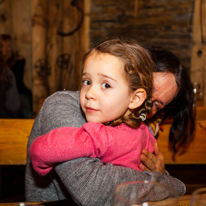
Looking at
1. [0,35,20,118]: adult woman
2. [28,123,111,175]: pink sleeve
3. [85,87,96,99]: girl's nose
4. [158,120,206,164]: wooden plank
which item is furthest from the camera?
[0,35,20,118]: adult woman

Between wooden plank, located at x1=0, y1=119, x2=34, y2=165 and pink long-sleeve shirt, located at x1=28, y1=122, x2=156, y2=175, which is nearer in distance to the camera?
pink long-sleeve shirt, located at x1=28, y1=122, x2=156, y2=175

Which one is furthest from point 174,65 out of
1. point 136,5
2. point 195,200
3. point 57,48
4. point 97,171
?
point 57,48

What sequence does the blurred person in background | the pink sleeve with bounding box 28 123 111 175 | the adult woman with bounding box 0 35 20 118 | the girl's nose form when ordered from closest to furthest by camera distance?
the pink sleeve with bounding box 28 123 111 175, the girl's nose, the adult woman with bounding box 0 35 20 118, the blurred person in background

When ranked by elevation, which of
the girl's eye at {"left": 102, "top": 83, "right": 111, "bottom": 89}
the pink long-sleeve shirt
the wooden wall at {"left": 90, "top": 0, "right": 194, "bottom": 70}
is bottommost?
the pink long-sleeve shirt

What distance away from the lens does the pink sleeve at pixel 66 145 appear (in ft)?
2.64

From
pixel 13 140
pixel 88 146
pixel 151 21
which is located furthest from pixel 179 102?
pixel 151 21

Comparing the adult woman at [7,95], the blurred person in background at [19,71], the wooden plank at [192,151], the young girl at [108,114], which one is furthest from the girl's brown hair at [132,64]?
the blurred person in background at [19,71]

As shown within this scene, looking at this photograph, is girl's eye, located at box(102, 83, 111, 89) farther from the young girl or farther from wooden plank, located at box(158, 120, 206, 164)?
wooden plank, located at box(158, 120, 206, 164)

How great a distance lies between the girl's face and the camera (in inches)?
36.5

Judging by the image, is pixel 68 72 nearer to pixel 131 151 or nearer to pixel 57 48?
pixel 57 48

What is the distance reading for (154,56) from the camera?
126 cm

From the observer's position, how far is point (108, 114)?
3.17ft

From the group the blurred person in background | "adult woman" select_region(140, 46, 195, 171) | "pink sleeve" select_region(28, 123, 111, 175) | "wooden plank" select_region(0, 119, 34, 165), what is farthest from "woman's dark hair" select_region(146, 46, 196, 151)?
the blurred person in background

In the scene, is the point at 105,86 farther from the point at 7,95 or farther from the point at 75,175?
the point at 7,95
